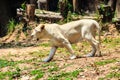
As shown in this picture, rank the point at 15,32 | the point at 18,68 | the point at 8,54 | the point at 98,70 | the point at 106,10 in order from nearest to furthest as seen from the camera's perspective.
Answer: the point at 98,70 → the point at 18,68 → the point at 8,54 → the point at 106,10 → the point at 15,32

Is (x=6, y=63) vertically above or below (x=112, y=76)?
below

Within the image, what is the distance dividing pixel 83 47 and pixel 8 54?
7.76 ft

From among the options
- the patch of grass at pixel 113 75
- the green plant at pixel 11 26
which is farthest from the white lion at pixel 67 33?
the green plant at pixel 11 26

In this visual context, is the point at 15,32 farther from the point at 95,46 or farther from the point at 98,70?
the point at 98,70

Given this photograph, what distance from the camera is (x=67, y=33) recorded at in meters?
11.2

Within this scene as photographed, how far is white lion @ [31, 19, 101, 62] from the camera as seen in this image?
1102 centimetres

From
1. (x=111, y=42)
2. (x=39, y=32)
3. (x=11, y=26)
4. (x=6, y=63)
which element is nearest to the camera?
(x=39, y=32)

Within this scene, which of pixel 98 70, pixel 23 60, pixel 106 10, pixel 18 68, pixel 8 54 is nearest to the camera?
pixel 98 70

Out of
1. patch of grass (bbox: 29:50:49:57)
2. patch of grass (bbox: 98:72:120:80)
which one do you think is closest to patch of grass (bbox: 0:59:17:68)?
patch of grass (bbox: 29:50:49:57)

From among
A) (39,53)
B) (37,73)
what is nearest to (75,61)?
(37,73)

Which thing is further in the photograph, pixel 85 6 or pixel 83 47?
pixel 85 6

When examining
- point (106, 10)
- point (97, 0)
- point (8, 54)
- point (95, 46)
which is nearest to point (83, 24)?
point (95, 46)

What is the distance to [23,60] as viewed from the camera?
1191 cm

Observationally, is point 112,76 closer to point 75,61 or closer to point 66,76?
point 66,76
